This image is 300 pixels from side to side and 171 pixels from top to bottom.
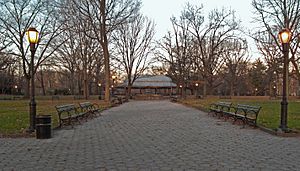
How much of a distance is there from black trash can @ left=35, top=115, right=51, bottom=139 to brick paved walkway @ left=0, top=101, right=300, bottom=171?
292mm

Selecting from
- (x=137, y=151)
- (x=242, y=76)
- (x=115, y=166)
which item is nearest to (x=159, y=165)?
(x=115, y=166)

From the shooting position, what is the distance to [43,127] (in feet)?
31.4

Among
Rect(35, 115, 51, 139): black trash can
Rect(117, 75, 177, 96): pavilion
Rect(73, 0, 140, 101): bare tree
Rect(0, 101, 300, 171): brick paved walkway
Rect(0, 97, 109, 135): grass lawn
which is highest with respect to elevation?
Rect(73, 0, 140, 101): bare tree

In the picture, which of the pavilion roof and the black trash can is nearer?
the black trash can

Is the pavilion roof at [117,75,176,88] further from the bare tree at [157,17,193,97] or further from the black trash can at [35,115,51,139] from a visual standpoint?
the black trash can at [35,115,51,139]

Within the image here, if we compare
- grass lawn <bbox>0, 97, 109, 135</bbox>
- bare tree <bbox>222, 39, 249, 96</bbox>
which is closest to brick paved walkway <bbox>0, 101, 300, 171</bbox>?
grass lawn <bbox>0, 97, 109, 135</bbox>

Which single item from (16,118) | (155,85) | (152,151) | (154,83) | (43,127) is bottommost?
(152,151)

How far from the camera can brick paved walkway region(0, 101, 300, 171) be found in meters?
6.22

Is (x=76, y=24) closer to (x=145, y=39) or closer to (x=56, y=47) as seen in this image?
(x=56, y=47)

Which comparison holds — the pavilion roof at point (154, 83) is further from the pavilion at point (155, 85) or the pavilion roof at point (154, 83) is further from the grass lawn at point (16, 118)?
the grass lawn at point (16, 118)

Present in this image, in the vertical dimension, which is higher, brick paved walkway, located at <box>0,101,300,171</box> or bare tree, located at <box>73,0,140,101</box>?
bare tree, located at <box>73,0,140,101</box>

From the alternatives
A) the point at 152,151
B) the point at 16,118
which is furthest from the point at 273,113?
the point at 16,118

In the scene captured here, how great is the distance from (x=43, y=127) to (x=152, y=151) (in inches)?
153

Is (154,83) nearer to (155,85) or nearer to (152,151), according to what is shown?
(155,85)
